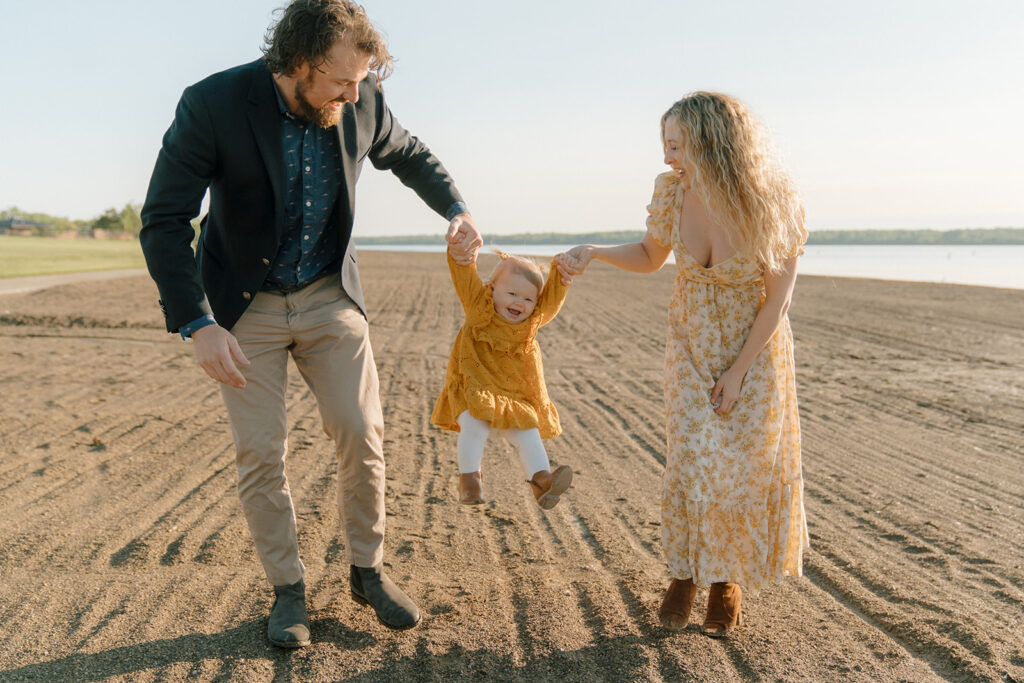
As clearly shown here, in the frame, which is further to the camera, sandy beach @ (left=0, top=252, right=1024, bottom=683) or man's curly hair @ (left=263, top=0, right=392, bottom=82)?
sandy beach @ (left=0, top=252, right=1024, bottom=683)

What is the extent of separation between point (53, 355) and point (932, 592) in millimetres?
9871

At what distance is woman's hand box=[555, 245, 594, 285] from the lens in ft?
12.9

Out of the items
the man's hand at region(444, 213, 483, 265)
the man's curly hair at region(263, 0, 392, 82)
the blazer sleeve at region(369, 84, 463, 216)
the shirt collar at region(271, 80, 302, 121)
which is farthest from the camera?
the blazer sleeve at region(369, 84, 463, 216)

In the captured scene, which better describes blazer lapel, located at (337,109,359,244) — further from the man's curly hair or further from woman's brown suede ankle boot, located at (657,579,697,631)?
woman's brown suede ankle boot, located at (657,579,697,631)

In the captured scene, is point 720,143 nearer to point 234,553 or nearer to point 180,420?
point 234,553

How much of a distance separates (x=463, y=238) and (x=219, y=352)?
1.19 meters

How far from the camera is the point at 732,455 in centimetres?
376

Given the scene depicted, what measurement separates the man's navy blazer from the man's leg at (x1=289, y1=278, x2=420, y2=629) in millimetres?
139

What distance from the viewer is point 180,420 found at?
7.55 meters

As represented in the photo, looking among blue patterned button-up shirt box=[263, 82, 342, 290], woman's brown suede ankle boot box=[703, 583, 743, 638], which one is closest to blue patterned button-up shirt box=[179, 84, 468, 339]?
blue patterned button-up shirt box=[263, 82, 342, 290]

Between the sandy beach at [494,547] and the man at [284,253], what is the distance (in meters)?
0.42

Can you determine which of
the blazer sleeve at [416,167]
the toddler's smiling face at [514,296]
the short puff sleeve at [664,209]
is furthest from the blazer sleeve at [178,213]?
the short puff sleeve at [664,209]

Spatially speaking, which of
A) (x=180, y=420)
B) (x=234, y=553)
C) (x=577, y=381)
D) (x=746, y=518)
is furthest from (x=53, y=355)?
(x=746, y=518)

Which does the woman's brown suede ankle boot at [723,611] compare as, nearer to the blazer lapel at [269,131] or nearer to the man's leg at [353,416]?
the man's leg at [353,416]
